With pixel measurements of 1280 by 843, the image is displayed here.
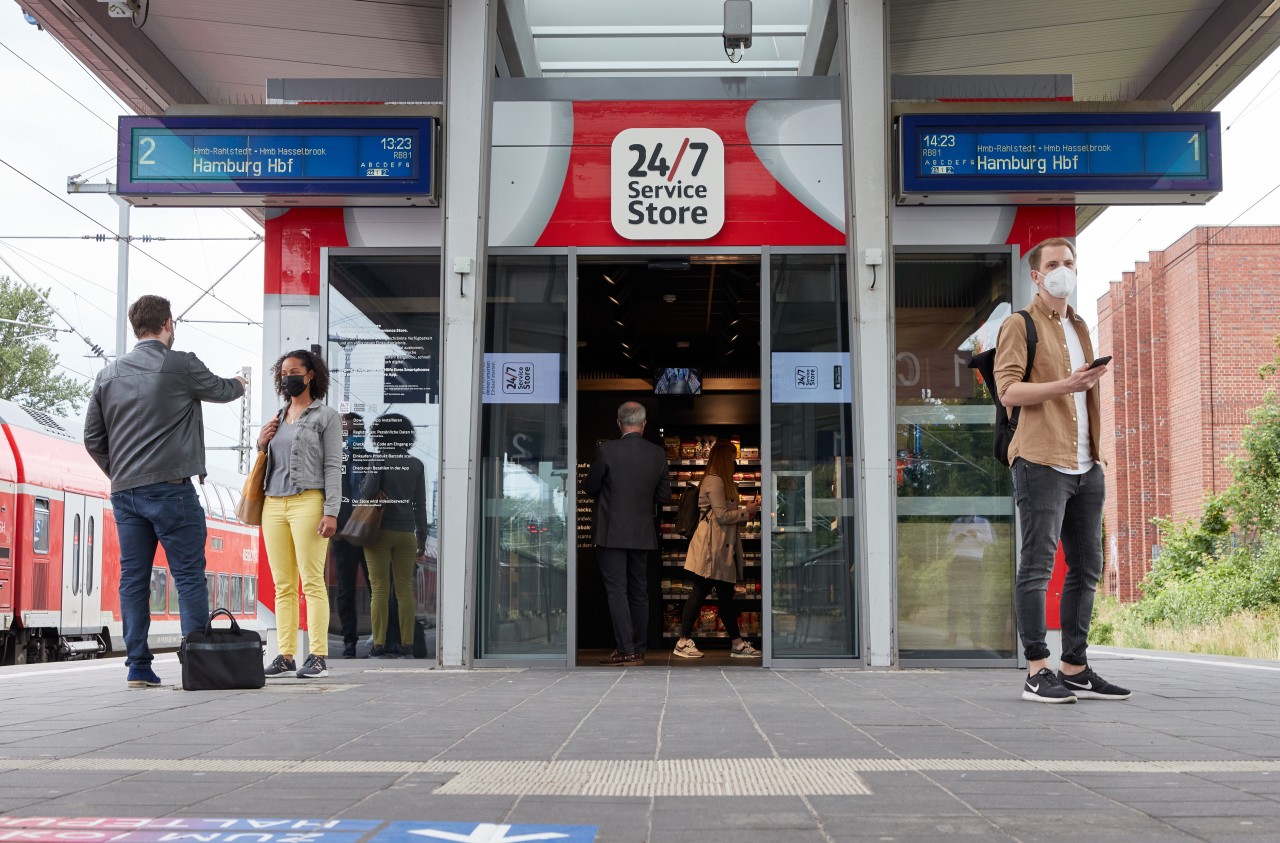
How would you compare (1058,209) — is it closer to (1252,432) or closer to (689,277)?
(689,277)

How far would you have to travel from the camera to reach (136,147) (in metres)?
8.21

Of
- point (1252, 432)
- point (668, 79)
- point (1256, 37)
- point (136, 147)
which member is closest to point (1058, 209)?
point (1256, 37)

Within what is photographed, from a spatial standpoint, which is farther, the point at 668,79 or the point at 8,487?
the point at 8,487

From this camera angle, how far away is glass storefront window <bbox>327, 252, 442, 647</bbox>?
843 cm

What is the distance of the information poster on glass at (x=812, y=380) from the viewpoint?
8.45m

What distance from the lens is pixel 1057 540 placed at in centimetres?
582

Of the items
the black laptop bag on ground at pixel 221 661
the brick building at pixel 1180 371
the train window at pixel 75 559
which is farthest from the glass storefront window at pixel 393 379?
the brick building at pixel 1180 371

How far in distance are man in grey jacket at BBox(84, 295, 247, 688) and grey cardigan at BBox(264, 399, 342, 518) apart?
16.7 inches

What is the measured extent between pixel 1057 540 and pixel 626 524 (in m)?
3.93

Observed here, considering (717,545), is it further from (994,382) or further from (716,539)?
(994,382)

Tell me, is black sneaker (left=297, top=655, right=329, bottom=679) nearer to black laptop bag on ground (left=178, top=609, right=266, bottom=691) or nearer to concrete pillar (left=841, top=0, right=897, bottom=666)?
black laptop bag on ground (left=178, top=609, right=266, bottom=691)

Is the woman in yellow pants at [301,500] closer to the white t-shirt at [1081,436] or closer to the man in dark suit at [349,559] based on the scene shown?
the man in dark suit at [349,559]

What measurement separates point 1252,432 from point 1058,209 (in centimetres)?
1795

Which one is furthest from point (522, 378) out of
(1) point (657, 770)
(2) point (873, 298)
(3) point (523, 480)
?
(1) point (657, 770)
